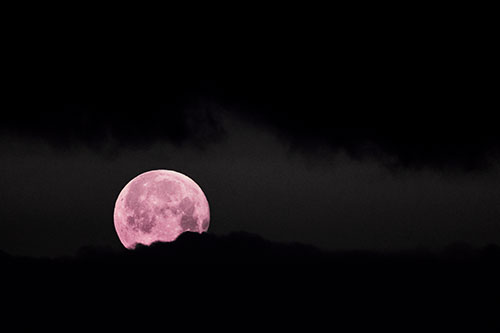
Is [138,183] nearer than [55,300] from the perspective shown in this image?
Yes

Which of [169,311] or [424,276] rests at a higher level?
[424,276]

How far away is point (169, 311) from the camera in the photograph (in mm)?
56312

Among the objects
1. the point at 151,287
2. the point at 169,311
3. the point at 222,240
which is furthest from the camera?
the point at 222,240

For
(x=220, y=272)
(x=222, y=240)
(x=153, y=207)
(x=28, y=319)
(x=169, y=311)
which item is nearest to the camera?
(x=153, y=207)

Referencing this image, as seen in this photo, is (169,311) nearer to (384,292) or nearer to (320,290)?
(320,290)

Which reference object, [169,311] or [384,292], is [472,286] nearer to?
[384,292]

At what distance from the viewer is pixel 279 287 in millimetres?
61812

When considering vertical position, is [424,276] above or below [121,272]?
above

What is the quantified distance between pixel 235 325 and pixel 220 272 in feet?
36.2

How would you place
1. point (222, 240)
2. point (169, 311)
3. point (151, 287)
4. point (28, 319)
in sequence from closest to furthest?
point (28, 319), point (169, 311), point (151, 287), point (222, 240)

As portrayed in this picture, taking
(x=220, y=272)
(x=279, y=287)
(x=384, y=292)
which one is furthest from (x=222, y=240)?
→ (x=384, y=292)

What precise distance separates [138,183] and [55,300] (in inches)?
1057

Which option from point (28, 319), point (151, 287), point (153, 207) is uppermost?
point (153, 207)

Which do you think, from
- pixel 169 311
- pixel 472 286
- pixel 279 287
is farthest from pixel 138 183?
pixel 472 286
